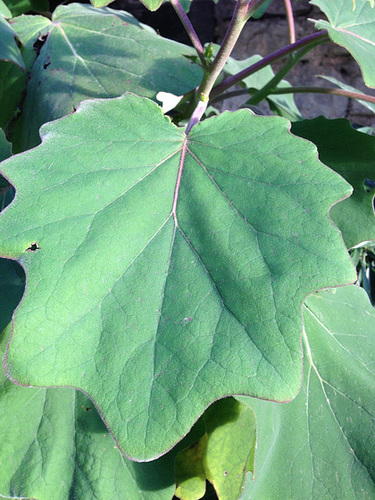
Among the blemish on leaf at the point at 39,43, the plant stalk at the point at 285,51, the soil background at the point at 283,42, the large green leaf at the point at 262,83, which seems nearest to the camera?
the plant stalk at the point at 285,51

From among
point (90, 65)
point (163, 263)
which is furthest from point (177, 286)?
point (90, 65)

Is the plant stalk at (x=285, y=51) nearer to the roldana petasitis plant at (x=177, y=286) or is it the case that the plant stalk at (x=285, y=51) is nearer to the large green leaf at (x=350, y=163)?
the roldana petasitis plant at (x=177, y=286)

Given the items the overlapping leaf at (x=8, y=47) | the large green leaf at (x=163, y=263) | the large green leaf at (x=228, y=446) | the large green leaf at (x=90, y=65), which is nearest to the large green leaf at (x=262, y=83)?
the large green leaf at (x=90, y=65)

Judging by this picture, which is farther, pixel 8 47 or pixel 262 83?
pixel 262 83

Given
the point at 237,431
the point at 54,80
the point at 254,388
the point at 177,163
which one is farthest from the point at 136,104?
the point at 237,431

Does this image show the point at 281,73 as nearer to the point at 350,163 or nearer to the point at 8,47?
the point at 350,163

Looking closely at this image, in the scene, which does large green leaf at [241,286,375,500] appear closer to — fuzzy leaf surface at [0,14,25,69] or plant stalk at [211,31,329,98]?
plant stalk at [211,31,329,98]

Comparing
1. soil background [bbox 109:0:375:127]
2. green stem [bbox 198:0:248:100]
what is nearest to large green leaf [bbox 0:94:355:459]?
green stem [bbox 198:0:248:100]
